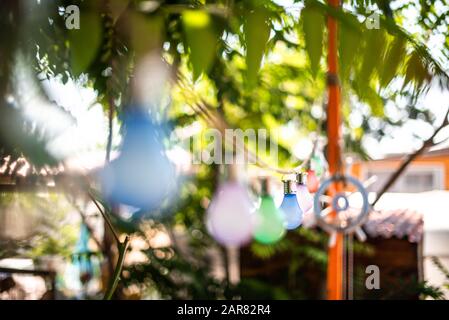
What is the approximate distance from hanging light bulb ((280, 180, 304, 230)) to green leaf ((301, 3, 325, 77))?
0.41m

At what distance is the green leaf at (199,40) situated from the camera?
1.19 ft

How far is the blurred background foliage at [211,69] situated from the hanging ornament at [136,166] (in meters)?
0.10

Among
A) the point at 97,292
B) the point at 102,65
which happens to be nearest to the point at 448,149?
the point at 97,292

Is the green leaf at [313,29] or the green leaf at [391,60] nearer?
the green leaf at [313,29]

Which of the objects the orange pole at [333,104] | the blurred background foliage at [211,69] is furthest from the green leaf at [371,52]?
the orange pole at [333,104]

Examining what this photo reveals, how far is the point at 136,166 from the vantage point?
92 cm

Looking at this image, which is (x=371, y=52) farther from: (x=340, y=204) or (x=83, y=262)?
(x=83, y=262)

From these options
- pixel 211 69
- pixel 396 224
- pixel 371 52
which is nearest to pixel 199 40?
pixel 371 52

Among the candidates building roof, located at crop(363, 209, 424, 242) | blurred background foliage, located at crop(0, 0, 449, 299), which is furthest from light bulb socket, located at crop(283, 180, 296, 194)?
building roof, located at crop(363, 209, 424, 242)

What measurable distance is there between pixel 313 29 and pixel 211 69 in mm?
1122

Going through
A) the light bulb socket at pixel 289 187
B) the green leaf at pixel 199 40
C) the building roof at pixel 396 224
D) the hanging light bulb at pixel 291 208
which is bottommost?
the building roof at pixel 396 224

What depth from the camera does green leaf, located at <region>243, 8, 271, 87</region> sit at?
0.39 metres

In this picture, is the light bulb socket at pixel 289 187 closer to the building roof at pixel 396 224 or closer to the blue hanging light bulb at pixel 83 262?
the blue hanging light bulb at pixel 83 262

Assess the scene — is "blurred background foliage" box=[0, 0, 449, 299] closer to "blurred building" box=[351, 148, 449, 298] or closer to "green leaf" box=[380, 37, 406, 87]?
"green leaf" box=[380, 37, 406, 87]
